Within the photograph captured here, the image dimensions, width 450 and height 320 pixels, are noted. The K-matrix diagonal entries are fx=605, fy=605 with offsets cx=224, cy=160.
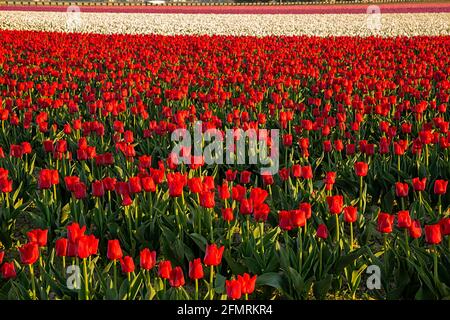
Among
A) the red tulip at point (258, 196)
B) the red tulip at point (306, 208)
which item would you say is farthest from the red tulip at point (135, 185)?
the red tulip at point (306, 208)

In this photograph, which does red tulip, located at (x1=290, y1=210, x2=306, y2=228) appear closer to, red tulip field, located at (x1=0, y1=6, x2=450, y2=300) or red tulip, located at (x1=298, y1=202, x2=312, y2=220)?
red tulip field, located at (x1=0, y1=6, x2=450, y2=300)

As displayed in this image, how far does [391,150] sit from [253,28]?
23.5 metres

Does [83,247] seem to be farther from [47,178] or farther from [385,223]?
[385,223]

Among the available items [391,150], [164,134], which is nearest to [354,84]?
[391,150]

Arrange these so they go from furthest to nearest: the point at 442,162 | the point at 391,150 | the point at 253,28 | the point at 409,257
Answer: the point at 253,28, the point at 391,150, the point at 442,162, the point at 409,257

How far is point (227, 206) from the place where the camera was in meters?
4.20

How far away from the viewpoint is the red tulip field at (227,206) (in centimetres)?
328

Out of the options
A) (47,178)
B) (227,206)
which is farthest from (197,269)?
(47,178)

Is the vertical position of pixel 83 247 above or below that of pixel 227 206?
above

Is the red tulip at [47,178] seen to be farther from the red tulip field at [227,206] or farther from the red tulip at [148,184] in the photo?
the red tulip at [148,184]

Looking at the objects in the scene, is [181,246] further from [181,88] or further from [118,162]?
[181,88]

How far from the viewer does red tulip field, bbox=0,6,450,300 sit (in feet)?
10.7

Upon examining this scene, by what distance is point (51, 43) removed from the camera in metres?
14.6

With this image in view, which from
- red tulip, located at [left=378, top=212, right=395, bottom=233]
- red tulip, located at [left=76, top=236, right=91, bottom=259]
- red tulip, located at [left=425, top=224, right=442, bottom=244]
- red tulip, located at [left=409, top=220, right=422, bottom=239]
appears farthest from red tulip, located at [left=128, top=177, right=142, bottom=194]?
red tulip, located at [left=425, top=224, right=442, bottom=244]
